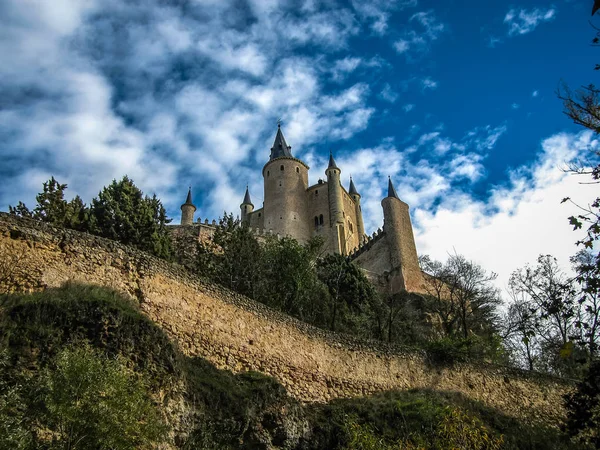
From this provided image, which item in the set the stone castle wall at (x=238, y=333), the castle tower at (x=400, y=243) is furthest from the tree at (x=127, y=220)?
the castle tower at (x=400, y=243)

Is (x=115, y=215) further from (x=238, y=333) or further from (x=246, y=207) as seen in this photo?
(x=246, y=207)

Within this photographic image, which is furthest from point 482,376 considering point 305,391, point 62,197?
point 62,197

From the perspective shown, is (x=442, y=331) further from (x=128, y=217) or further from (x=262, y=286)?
(x=128, y=217)

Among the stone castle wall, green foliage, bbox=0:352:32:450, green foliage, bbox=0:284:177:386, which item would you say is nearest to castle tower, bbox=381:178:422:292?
the stone castle wall

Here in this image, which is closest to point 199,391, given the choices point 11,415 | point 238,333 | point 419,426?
point 238,333

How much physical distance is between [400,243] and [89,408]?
37.7 m

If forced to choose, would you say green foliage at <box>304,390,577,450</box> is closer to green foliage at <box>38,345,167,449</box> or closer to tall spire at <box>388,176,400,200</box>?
green foliage at <box>38,345,167,449</box>

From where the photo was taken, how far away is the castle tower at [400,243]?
136 ft

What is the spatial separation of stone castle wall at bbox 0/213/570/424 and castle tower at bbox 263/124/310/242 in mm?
35864

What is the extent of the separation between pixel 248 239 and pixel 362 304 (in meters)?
8.65

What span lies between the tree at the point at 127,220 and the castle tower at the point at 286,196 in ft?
99.0

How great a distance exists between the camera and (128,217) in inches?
925

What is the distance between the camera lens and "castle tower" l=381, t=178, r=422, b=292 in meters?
41.4

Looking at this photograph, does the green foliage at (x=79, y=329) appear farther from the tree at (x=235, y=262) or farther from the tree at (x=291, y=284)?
the tree at (x=291, y=284)
